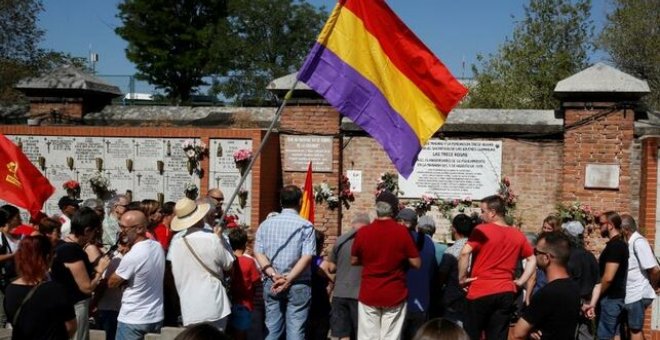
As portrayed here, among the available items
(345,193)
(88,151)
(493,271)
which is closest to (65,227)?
(88,151)

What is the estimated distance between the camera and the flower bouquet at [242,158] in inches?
462

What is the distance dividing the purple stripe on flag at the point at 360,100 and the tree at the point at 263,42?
44252 millimetres

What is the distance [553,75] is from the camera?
26016 mm

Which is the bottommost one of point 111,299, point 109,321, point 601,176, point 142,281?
point 109,321

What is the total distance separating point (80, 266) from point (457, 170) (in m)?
6.89

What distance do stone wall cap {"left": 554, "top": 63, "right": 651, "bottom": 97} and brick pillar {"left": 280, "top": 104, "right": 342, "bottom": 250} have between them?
3.32 meters

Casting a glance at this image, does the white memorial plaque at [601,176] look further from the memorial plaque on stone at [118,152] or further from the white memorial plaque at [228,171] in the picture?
the memorial plaque on stone at [118,152]

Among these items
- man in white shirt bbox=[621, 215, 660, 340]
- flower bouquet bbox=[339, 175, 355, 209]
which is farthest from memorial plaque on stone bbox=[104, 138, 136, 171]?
man in white shirt bbox=[621, 215, 660, 340]

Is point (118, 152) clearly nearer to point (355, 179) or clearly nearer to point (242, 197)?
point (242, 197)

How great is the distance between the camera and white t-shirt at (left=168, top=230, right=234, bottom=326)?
6477 mm

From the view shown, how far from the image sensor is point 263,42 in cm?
5538

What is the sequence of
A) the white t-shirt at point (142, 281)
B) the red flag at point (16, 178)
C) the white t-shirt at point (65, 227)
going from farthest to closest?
the red flag at point (16, 178), the white t-shirt at point (65, 227), the white t-shirt at point (142, 281)

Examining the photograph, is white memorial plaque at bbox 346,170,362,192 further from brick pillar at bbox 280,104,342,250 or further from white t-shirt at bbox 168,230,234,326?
white t-shirt at bbox 168,230,234,326

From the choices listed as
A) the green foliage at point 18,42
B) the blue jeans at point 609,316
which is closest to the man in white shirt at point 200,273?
the blue jeans at point 609,316
